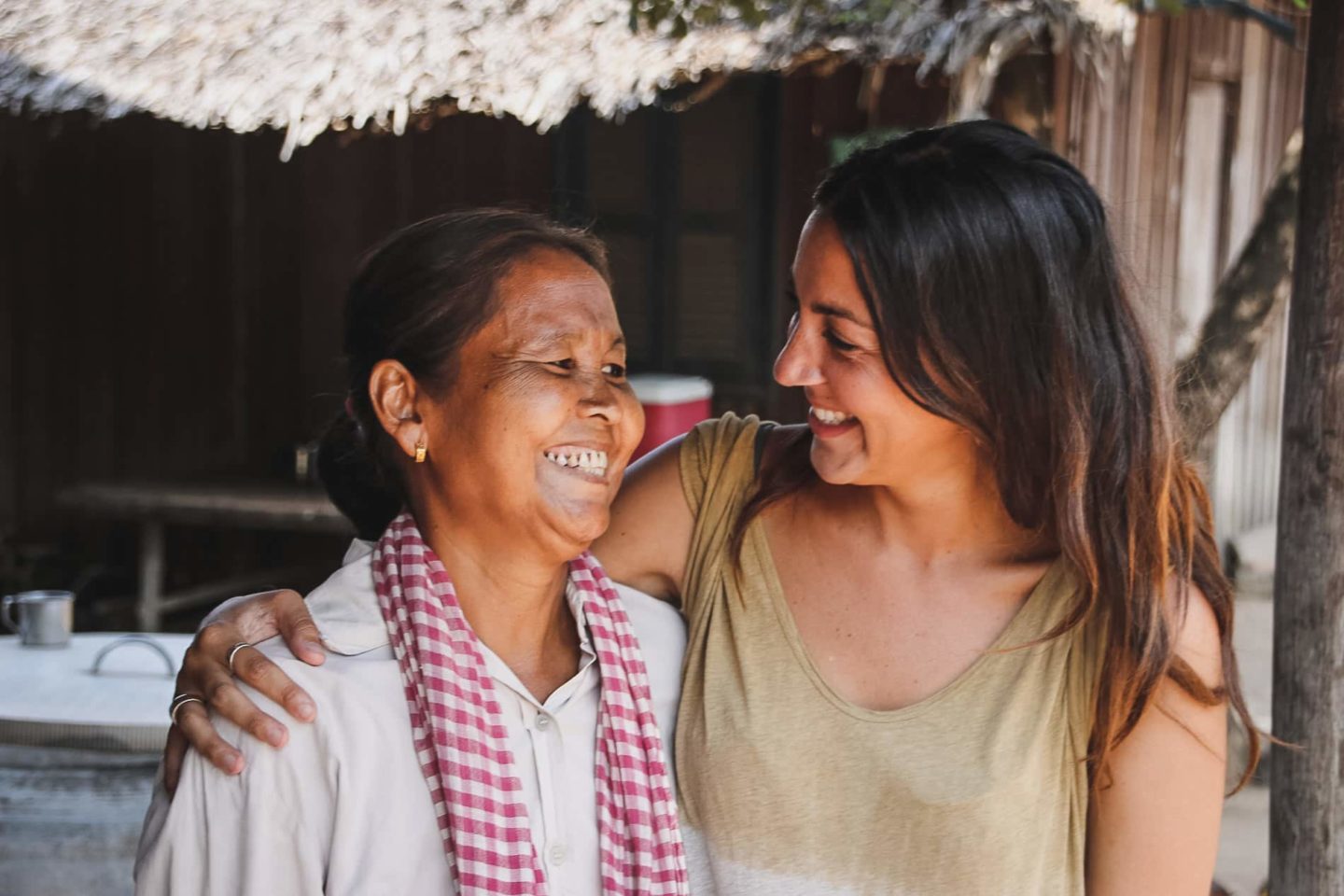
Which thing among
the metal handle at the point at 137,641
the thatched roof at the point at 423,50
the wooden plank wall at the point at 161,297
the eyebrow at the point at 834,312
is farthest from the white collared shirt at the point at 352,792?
the wooden plank wall at the point at 161,297

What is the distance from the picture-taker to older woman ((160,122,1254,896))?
192 centimetres

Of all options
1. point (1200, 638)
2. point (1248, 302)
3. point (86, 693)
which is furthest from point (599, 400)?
point (1248, 302)

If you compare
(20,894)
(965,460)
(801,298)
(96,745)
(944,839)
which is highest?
(801,298)

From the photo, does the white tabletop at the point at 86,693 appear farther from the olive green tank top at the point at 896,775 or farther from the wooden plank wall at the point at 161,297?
the wooden plank wall at the point at 161,297

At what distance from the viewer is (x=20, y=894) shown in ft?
11.2

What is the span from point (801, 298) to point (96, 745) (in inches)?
88.4

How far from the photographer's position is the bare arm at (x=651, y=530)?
2.25 m

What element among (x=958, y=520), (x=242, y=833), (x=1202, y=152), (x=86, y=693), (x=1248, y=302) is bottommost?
(x=86, y=693)

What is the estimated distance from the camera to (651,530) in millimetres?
2262

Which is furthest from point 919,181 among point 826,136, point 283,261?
point 283,261

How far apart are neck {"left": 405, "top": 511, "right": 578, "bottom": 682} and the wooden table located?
4712 mm

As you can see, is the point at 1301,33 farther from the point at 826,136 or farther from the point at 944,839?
the point at 944,839

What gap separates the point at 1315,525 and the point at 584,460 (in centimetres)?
139

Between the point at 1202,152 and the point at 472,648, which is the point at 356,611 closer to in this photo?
the point at 472,648
